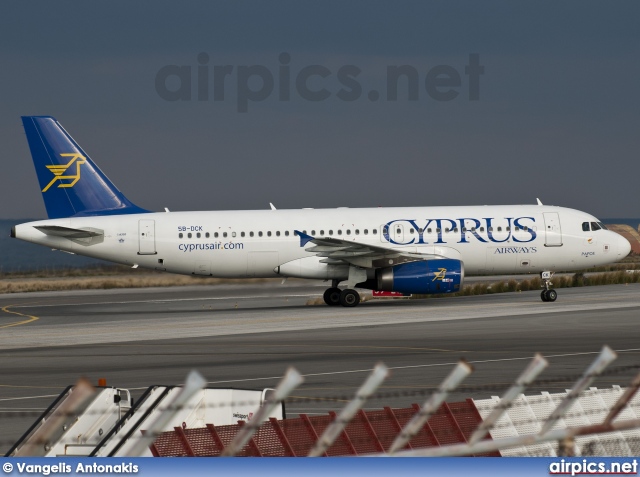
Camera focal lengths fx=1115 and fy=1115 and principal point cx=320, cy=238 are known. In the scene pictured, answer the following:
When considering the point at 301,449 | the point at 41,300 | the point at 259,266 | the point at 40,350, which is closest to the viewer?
the point at 301,449

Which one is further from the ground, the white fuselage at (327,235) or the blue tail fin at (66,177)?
the blue tail fin at (66,177)

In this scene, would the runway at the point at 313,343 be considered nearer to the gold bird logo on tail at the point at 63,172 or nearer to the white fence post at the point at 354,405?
the white fence post at the point at 354,405

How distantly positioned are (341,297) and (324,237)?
105 inches

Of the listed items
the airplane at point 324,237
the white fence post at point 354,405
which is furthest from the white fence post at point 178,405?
the airplane at point 324,237

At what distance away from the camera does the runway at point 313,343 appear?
896 inches

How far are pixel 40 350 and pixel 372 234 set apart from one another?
18.3 meters

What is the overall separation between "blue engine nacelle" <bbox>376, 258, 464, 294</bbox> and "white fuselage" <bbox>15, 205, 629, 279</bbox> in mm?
1944

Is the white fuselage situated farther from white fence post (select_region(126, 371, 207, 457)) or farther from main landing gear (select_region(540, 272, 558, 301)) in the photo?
white fence post (select_region(126, 371, 207, 457))

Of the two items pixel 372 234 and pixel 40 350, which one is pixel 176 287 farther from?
pixel 40 350

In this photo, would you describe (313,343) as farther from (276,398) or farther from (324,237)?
(276,398)

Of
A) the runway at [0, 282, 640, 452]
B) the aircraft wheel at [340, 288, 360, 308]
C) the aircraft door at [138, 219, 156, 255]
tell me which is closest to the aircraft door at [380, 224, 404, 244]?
the aircraft wheel at [340, 288, 360, 308]

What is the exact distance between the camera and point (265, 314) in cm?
4425

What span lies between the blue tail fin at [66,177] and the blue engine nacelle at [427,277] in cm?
1214

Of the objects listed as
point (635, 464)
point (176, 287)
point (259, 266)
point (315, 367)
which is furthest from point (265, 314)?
point (635, 464)
